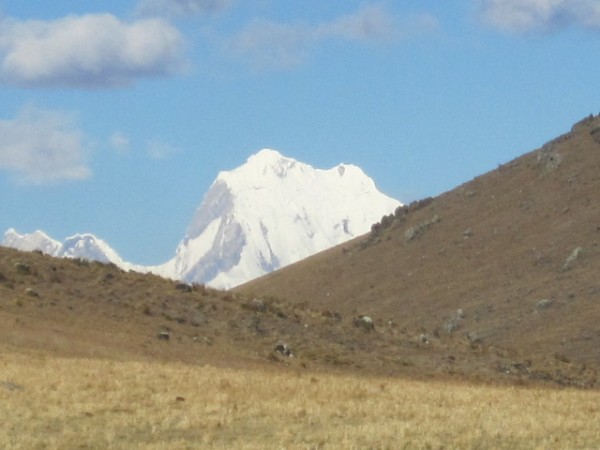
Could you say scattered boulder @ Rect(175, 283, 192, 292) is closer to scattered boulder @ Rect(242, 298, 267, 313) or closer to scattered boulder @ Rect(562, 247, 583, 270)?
scattered boulder @ Rect(242, 298, 267, 313)

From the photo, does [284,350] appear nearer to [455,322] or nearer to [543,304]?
[543,304]

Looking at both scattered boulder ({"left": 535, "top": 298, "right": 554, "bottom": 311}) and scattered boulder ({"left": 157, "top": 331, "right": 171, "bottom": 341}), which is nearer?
scattered boulder ({"left": 157, "top": 331, "right": 171, "bottom": 341})

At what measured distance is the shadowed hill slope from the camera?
7244 centimetres

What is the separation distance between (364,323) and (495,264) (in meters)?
44.4

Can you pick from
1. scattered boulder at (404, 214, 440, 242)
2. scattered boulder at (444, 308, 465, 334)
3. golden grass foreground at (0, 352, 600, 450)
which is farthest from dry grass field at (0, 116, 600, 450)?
scattered boulder at (404, 214, 440, 242)

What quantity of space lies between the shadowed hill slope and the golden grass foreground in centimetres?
3301

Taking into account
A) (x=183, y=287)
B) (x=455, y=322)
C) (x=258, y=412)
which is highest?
(x=455, y=322)

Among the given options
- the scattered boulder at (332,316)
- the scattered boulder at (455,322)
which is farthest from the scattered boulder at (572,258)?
the scattered boulder at (332,316)

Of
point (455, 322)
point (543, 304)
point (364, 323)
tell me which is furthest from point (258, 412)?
point (455, 322)

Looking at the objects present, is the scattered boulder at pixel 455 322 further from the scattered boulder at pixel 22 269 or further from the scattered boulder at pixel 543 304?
the scattered boulder at pixel 22 269

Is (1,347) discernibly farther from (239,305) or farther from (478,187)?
(478,187)

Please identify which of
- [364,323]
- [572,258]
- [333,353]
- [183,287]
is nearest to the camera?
[333,353]

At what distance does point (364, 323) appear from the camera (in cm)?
4697

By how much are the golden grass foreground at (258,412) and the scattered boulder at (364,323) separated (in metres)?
15.4
